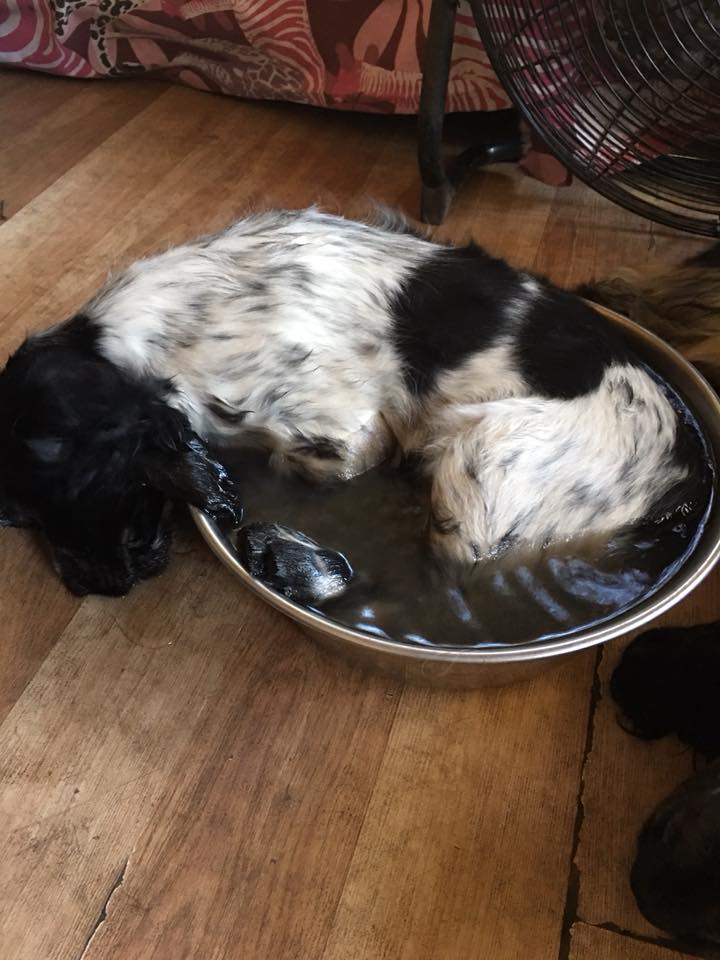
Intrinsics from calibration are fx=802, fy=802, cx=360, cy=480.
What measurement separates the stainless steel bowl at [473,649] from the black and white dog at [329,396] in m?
0.11

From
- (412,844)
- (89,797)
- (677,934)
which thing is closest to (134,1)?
(89,797)

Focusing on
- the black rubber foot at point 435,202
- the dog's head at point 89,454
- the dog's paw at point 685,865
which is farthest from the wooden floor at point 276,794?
the black rubber foot at point 435,202

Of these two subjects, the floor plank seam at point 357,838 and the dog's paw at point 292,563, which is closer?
the floor plank seam at point 357,838

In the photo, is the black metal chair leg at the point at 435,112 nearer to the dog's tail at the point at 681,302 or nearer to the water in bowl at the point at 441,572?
the dog's tail at the point at 681,302

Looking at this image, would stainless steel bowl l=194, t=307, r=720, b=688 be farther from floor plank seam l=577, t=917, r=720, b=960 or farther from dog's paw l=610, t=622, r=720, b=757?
floor plank seam l=577, t=917, r=720, b=960

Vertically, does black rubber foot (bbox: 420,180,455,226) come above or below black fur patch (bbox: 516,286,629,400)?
below

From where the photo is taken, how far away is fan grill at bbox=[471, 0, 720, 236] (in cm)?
147

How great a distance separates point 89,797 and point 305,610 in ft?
1.58

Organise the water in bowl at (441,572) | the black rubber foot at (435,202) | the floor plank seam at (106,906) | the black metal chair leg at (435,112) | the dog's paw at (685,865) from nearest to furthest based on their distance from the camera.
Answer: the dog's paw at (685,865), the floor plank seam at (106,906), the water in bowl at (441,572), the black metal chair leg at (435,112), the black rubber foot at (435,202)

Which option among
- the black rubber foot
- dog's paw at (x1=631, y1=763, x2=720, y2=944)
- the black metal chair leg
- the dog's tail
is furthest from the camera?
the black rubber foot

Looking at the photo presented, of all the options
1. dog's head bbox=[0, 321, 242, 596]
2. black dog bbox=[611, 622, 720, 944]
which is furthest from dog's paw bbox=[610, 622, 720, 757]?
dog's head bbox=[0, 321, 242, 596]

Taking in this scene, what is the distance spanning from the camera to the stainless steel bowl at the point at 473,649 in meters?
1.27

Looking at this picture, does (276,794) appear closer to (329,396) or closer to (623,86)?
(329,396)

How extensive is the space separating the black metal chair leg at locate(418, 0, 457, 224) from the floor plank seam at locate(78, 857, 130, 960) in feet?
6.33
